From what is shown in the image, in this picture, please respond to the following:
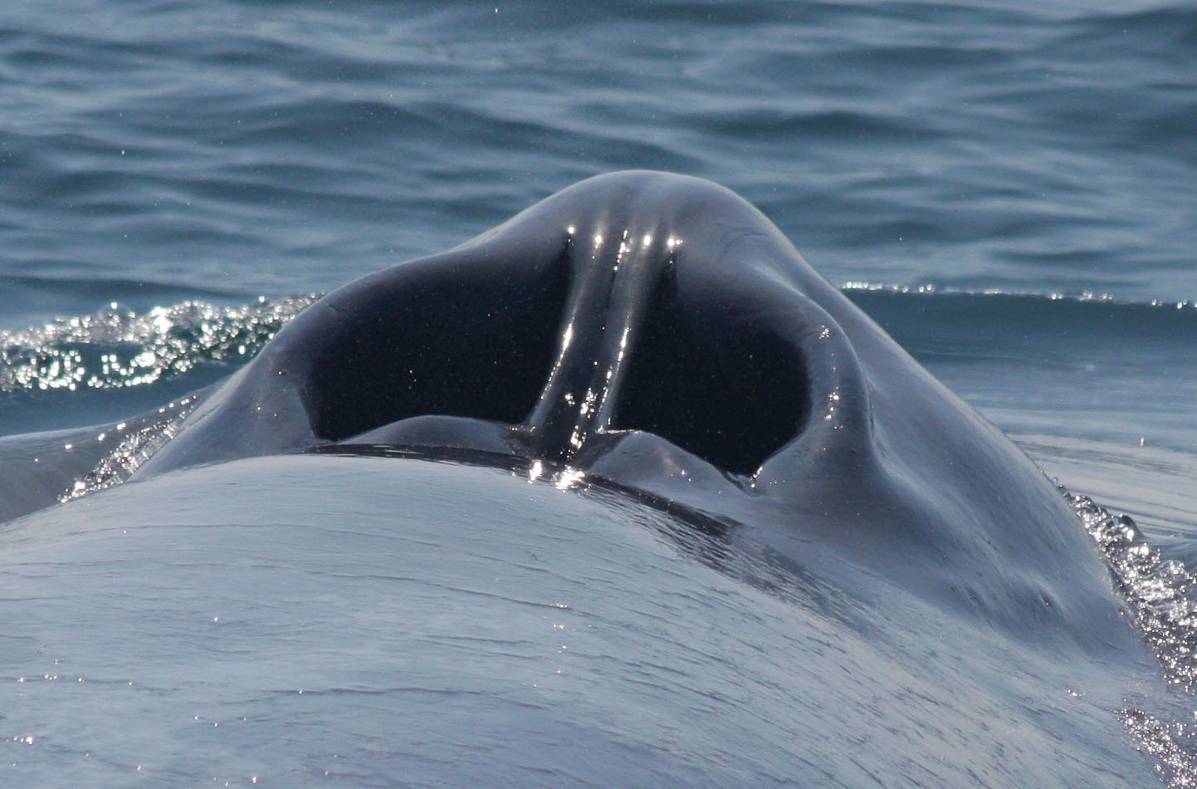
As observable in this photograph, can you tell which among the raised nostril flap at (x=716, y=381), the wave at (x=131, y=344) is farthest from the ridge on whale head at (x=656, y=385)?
the wave at (x=131, y=344)

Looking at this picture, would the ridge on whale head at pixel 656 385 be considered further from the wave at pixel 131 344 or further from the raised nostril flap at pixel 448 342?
the wave at pixel 131 344

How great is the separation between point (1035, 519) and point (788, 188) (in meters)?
9.00

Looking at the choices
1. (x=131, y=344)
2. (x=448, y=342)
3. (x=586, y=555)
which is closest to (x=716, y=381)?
(x=448, y=342)

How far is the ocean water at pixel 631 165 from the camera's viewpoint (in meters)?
8.76

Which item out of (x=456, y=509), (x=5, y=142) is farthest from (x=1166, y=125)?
(x=456, y=509)

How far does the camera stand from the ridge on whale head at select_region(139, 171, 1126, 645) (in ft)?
9.66

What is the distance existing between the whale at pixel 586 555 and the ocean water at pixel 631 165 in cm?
328

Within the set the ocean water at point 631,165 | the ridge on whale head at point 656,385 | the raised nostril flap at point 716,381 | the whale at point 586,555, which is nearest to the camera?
the whale at point 586,555

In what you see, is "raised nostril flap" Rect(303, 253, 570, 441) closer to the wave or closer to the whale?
the whale

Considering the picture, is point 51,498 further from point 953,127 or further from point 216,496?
point 953,127

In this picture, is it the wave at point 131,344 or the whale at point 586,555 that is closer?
the whale at point 586,555

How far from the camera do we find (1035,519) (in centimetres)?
341

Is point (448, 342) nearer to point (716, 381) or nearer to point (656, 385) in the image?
point (656, 385)

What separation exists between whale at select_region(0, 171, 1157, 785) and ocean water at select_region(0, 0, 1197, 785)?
328 cm
